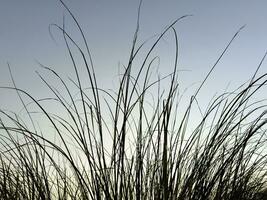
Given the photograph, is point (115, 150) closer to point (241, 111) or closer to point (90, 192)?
point (90, 192)

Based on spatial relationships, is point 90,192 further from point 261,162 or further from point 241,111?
point 261,162

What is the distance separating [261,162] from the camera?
2.43 metres

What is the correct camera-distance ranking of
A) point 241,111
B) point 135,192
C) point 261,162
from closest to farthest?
point 135,192 < point 241,111 < point 261,162

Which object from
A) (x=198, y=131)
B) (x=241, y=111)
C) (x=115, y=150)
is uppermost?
(x=241, y=111)

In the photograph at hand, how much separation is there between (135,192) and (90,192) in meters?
0.21

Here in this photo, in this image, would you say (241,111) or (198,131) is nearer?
(198,131)

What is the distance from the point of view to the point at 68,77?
233cm

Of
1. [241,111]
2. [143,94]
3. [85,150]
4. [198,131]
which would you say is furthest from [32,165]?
[241,111]

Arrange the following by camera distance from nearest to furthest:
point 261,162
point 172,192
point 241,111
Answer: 1. point 172,192
2. point 241,111
3. point 261,162

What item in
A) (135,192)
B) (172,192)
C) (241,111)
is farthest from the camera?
(241,111)

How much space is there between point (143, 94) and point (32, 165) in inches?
26.1

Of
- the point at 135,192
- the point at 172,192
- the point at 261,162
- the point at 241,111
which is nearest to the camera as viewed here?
the point at 172,192

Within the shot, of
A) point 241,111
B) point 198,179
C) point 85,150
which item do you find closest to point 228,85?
point 241,111

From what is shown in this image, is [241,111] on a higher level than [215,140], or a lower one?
higher
